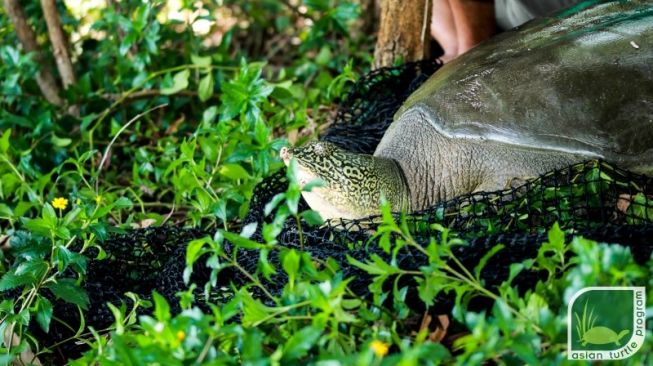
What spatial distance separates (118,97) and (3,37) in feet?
3.05

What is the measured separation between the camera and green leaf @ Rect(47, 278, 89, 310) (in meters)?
2.20

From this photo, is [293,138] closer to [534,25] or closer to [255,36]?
[534,25]

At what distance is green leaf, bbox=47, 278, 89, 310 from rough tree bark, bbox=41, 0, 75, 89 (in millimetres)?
1701

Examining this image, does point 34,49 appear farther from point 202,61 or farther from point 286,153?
point 286,153

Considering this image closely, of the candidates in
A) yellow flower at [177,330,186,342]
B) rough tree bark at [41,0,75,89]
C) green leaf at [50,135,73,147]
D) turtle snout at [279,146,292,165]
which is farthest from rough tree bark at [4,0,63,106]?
yellow flower at [177,330,186,342]

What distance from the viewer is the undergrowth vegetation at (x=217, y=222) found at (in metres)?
1.54

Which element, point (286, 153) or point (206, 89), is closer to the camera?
point (286, 153)

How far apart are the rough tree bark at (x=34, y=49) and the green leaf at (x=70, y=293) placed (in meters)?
1.79

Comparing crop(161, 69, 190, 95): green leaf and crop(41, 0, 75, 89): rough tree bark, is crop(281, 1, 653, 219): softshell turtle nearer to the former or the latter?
crop(161, 69, 190, 95): green leaf

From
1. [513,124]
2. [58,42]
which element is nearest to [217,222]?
[513,124]

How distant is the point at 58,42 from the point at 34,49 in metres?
0.16

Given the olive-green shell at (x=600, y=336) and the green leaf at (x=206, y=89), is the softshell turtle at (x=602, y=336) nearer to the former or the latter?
the olive-green shell at (x=600, y=336)

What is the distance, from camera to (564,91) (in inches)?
92.2

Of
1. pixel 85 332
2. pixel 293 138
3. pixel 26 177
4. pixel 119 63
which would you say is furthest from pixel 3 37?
pixel 85 332
